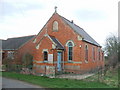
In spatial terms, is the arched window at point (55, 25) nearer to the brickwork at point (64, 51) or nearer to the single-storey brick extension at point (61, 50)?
the single-storey brick extension at point (61, 50)

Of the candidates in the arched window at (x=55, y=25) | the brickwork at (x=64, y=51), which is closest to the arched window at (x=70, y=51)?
the brickwork at (x=64, y=51)

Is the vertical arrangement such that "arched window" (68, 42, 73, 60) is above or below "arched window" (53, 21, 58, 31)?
below

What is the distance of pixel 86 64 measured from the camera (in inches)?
874

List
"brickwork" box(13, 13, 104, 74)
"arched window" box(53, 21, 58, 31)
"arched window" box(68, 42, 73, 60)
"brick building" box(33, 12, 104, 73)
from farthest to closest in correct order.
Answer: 1. "arched window" box(53, 21, 58, 31)
2. "arched window" box(68, 42, 73, 60)
3. "brickwork" box(13, 13, 104, 74)
4. "brick building" box(33, 12, 104, 73)

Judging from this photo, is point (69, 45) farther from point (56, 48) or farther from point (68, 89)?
point (68, 89)

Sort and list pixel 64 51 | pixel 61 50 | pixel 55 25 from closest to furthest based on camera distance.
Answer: pixel 61 50, pixel 64 51, pixel 55 25

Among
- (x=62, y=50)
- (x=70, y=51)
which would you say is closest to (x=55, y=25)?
(x=62, y=50)

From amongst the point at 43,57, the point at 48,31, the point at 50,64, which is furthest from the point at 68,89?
the point at 48,31

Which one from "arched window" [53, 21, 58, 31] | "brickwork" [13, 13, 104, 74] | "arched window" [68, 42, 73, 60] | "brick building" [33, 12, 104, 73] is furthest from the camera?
"arched window" [53, 21, 58, 31]

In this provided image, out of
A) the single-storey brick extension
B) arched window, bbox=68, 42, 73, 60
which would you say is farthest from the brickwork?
arched window, bbox=68, 42, 73, 60

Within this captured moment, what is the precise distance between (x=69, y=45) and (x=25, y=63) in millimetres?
6858

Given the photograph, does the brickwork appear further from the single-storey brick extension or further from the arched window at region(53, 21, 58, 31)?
the arched window at region(53, 21, 58, 31)

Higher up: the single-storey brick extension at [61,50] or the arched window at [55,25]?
the arched window at [55,25]

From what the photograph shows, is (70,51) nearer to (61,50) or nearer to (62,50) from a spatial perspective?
(62,50)
